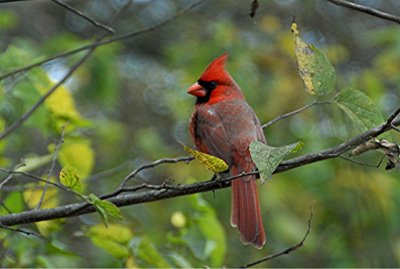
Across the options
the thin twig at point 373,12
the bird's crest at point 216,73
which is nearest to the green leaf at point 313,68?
the thin twig at point 373,12

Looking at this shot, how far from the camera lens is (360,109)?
2.37m

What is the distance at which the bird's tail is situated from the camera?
10.1 ft

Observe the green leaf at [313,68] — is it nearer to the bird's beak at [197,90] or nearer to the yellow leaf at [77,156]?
the yellow leaf at [77,156]

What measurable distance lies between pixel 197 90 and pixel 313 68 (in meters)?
1.70

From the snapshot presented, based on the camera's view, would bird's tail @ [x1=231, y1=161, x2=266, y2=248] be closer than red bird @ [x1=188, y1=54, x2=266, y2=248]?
Yes

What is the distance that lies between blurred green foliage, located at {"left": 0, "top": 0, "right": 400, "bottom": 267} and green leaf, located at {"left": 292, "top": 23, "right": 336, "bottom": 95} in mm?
918

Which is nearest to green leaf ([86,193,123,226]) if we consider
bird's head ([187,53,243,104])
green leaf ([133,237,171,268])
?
green leaf ([133,237,171,268])

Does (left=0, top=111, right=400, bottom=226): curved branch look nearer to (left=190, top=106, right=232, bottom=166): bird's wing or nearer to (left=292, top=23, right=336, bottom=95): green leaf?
(left=292, top=23, right=336, bottom=95): green leaf

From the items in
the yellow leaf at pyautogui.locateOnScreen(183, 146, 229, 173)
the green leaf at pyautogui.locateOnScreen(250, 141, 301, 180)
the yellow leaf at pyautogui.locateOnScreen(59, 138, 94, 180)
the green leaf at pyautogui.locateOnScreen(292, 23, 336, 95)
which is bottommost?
the green leaf at pyautogui.locateOnScreen(250, 141, 301, 180)

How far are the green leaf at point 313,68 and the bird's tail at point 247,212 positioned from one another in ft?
2.71

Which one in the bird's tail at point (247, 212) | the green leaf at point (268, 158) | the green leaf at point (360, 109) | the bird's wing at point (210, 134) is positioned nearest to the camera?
the green leaf at point (268, 158)

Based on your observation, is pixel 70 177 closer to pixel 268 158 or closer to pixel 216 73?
pixel 268 158

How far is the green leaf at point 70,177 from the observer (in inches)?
89.2

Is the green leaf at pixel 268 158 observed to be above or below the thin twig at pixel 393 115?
above
